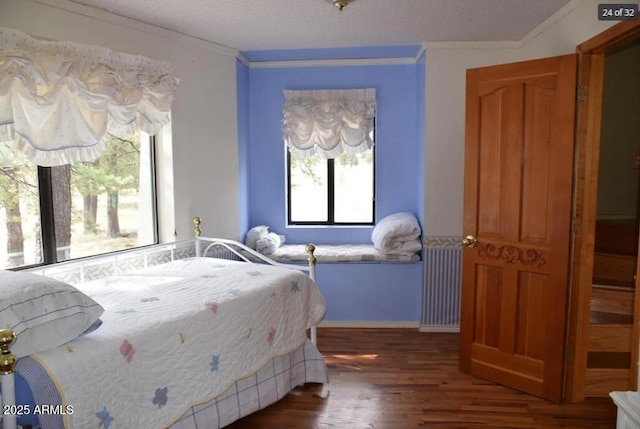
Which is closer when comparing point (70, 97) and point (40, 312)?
point (40, 312)

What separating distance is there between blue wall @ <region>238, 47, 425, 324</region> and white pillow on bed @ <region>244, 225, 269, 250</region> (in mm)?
135

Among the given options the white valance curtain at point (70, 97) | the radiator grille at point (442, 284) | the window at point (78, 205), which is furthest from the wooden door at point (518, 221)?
the window at point (78, 205)

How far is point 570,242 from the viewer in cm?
278

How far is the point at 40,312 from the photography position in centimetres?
158

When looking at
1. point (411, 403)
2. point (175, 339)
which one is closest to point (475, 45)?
point (411, 403)

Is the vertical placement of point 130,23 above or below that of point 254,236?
above

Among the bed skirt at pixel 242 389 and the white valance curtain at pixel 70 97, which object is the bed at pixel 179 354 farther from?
the white valance curtain at pixel 70 97

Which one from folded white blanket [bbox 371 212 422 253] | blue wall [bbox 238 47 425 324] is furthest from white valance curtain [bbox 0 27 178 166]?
folded white blanket [bbox 371 212 422 253]

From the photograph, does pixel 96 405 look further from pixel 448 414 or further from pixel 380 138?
pixel 380 138

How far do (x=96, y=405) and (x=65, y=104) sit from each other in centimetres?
175

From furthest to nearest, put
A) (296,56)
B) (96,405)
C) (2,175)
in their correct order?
(296,56) → (2,175) → (96,405)

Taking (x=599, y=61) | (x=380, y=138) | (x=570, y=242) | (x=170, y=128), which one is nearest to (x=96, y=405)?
(x=170, y=128)

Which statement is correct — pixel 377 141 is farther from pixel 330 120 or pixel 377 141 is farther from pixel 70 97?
pixel 70 97

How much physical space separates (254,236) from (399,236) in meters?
1.26
